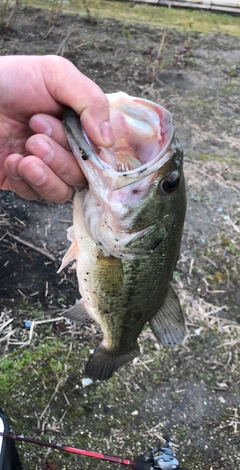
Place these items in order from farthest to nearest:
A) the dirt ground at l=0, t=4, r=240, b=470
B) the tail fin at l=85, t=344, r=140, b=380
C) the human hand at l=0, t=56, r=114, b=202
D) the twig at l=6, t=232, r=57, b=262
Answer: the twig at l=6, t=232, r=57, b=262
the dirt ground at l=0, t=4, r=240, b=470
the tail fin at l=85, t=344, r=140, b=380
the human hand at l=0, t=56, r=114, b=202

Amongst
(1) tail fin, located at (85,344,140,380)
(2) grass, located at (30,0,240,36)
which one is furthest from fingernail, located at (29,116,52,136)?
(2) grass, located at (30,0,240,36)

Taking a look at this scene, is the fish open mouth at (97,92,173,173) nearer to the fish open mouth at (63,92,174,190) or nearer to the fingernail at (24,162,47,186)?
the fish open mouth at (63,92,174,190)

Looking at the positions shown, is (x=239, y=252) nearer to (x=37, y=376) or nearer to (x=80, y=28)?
(x=37, y=376)

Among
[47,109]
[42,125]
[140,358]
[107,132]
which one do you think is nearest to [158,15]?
[140,358]

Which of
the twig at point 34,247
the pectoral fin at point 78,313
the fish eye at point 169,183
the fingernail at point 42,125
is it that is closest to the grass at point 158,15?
the twig at point 34,247

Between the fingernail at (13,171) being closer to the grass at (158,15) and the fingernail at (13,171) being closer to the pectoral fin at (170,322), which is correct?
the pectoral fin at (170,322)

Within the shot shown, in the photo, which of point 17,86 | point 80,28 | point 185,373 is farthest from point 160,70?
point 17,86
